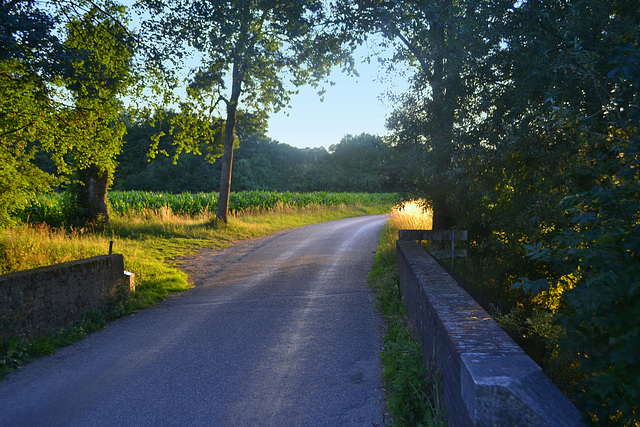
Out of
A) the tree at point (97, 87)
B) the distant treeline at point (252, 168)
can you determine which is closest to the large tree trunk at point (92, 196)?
the tree at point (97, 87)

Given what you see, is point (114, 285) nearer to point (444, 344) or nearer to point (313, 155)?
point (444, 344)

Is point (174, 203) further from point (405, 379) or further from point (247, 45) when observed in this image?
point (405, 379)

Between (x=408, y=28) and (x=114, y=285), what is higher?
(x=408, y=28)

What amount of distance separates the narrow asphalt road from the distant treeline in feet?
86.3

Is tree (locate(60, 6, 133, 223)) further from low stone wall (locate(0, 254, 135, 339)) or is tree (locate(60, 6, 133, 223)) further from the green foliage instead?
the green foliage

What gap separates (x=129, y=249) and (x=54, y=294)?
5824 mm

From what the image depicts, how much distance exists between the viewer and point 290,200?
32.2 metres

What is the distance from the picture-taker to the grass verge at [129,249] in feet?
20.9

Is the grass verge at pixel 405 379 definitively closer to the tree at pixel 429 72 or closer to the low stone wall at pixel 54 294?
the tree at pixel 429 72

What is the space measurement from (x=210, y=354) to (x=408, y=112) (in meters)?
6.59

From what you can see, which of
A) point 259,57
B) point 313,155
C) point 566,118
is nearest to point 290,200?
point 259,57

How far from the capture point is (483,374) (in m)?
2.47

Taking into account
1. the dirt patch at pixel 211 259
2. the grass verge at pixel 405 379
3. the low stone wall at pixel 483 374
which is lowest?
the dirt patch at pixel 211 259

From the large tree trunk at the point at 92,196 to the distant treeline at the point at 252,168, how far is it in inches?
721
